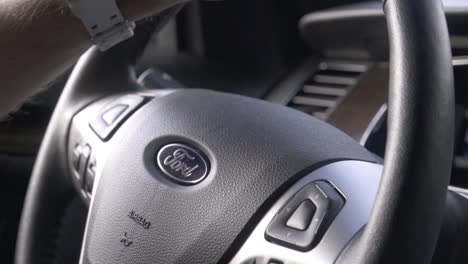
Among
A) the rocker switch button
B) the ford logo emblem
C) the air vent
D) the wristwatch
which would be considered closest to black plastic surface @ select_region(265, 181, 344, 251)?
the rocker switch button

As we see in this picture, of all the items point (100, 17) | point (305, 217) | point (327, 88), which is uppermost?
point (100, 17)

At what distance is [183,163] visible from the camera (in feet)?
2.25

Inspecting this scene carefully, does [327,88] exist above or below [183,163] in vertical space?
below

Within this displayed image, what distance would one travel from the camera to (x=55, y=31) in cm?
61

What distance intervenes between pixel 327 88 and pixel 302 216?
601mm

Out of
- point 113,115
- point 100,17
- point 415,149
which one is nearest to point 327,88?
point 113,115

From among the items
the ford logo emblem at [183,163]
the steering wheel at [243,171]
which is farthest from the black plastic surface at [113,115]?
the ford logo emblem at [183,163]

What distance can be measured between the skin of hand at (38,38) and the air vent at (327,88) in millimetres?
508

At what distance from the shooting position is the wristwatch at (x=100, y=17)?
0.61 m

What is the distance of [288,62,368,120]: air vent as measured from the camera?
1.11 metres

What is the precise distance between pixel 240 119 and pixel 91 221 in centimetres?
19

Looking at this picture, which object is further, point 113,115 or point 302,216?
point 113,115

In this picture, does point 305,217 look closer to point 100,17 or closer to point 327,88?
point 100,17

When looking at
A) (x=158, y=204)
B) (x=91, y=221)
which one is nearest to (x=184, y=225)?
(x=158, y=204)
